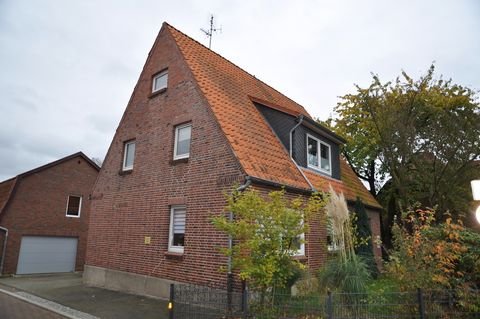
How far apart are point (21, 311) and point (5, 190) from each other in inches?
567

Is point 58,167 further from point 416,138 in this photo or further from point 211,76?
point 416,138

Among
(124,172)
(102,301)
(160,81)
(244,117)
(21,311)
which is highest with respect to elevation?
(160,81)

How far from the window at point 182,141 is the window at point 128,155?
2881 mm

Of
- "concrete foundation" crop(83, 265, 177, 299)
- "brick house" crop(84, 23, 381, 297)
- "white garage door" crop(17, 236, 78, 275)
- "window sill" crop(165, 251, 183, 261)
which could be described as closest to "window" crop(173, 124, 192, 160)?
"brick house" crop(84, 23, 381, 297)

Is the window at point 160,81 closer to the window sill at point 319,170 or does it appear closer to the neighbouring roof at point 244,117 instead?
the neighbouring roof at point 244,117

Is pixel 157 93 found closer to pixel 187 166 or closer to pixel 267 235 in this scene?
pixel 187 166

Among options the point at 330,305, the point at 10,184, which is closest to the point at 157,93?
the point at 330,305

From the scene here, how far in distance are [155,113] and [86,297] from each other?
22.5 feet

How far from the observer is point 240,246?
22.1ft

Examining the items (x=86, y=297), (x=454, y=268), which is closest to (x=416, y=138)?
(x=454, y=268)

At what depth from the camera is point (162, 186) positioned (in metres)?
11.4

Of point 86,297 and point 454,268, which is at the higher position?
point 454,268

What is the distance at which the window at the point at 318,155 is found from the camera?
12640 millimetres

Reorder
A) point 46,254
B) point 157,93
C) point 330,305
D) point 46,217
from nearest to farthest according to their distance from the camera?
point 330,305, point 157,93, point 46,254, point 46,217
